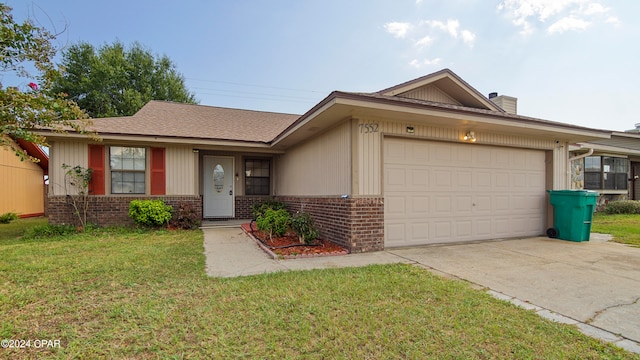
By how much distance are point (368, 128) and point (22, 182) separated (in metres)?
16.5

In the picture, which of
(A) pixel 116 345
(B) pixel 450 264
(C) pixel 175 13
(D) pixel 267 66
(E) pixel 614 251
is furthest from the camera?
(D) pixel 267 66

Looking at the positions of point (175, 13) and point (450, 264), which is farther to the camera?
point (175, 13)

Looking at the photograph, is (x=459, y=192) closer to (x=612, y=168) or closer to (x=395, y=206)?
(x=395, y=206)

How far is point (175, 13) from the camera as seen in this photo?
540 inches

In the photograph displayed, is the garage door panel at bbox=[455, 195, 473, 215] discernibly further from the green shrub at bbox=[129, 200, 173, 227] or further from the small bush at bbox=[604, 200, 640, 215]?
the small bush at bbox=[604, 200, 640, 215]

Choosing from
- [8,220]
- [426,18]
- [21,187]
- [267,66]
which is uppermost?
[267,66]

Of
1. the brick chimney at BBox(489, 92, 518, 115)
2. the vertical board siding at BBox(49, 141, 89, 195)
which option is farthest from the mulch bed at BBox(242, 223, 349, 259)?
the brick chimney at BBox(489, 92, 518, 115)

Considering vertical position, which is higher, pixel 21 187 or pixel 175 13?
pixel 175 13

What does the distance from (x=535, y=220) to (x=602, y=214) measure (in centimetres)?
810

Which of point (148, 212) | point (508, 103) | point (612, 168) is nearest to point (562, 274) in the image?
point (508, 103)

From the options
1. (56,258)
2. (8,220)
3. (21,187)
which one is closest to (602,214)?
(56,258)

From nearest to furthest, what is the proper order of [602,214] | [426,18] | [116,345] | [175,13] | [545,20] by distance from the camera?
[116,345] < [545,20] < [426,18] < [602,214] < [175,13]

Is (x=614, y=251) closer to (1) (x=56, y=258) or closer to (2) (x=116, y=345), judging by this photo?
(2) (x=116, y=345)

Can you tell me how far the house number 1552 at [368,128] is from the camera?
18.7 feet
